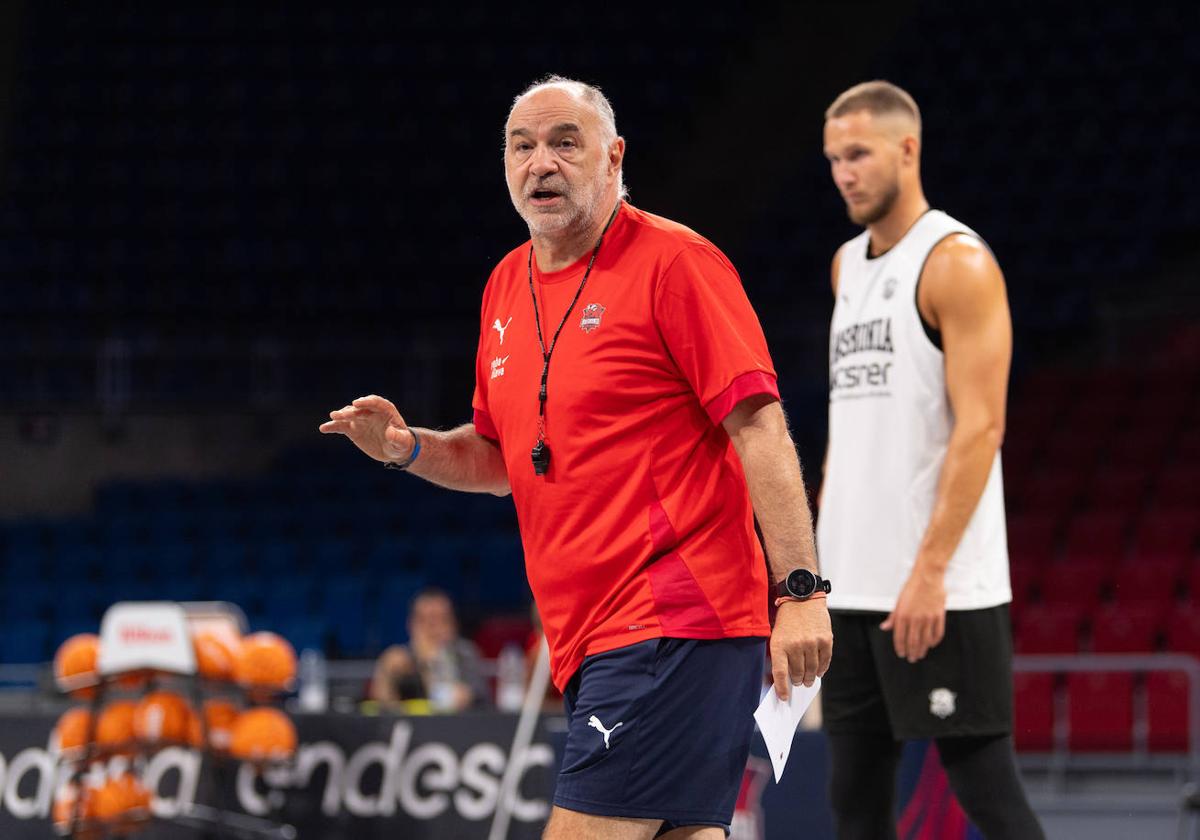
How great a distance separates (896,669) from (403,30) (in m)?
14.1

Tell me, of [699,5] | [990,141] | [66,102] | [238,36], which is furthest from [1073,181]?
[66,102]

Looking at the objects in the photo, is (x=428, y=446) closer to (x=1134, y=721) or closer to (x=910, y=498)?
(x=910, y=498)

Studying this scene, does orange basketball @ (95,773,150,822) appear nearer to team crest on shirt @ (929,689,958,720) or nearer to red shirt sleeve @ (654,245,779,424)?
team crest on shirt @ (929,689,958,720)

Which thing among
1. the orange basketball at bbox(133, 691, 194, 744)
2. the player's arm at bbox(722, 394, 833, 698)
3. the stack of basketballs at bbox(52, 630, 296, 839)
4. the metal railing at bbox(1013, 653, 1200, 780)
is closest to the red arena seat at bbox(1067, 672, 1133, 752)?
the metal railing at bbox(1013, 653, 1200, 780)

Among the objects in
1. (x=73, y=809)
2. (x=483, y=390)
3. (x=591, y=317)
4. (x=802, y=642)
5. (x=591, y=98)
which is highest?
(x=591, y=98)

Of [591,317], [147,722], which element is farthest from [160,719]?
[591,317]

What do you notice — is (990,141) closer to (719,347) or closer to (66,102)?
(66,102)

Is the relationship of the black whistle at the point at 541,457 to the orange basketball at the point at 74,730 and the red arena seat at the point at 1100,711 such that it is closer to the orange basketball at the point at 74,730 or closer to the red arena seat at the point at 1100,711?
the orange basketball at the point at 74,730

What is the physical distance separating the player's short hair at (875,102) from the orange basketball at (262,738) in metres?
3.15

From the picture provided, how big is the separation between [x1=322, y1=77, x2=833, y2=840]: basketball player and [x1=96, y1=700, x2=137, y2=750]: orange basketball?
3.20m

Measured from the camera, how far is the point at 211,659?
5918 mm

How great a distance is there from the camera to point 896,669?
11.4ft

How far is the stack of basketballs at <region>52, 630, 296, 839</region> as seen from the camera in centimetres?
553

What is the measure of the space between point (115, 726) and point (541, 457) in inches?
137
